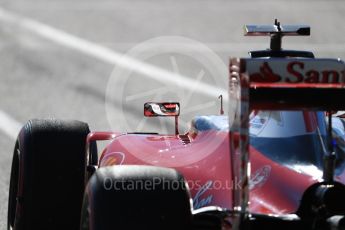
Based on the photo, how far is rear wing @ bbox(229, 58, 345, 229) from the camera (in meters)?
5.43

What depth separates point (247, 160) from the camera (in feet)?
17.7

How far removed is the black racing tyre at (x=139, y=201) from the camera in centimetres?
548

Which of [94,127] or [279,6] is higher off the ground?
[279,6]

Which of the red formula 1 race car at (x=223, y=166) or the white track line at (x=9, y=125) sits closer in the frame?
the red formula 1 race car at (x=223, y=166)

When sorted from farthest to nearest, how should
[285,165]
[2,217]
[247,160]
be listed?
[2,217], [285,165], [247,160]

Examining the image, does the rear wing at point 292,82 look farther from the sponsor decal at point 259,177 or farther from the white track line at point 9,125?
the white track line at point 9,125

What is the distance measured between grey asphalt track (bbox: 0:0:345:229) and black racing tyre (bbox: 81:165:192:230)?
4.25 meters

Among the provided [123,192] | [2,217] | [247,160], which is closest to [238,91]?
[247,160]

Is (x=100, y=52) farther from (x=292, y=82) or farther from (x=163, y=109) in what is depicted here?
(x=292, y=82)

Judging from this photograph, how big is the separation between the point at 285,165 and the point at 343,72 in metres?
0.84

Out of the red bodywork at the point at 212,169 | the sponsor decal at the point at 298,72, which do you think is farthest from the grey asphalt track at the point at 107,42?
the sponsor decal at the point at 298,72

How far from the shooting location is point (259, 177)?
245 inches

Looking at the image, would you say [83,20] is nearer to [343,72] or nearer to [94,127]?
[94,127]

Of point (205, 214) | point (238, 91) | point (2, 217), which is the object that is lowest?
point (2, 217)
